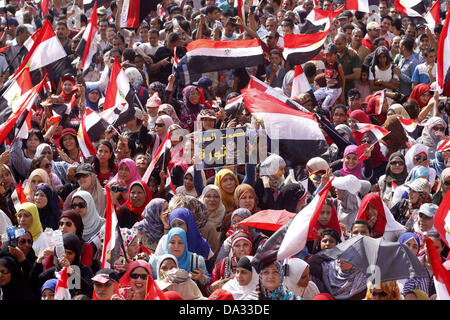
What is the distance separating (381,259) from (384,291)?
25 centimetres

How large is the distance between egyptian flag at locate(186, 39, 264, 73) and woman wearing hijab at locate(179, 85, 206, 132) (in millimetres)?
387

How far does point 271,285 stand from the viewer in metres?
7.96

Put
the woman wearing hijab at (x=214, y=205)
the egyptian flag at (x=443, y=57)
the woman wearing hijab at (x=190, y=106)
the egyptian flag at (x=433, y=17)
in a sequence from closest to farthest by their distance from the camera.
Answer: the woman wearing hijab at (x=214, y=205)
the egyptian flag at (x=443, y=57)
the woman wearing hijab at (x=190, y=106)
the egyptian flag at (x=433, y=17)

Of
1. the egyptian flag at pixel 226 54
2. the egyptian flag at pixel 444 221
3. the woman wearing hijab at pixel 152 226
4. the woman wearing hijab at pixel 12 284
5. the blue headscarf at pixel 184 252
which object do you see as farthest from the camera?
the egyptian flag at pixel 226 54

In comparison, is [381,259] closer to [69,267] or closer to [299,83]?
[69,267]

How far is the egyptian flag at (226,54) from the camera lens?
510 inches

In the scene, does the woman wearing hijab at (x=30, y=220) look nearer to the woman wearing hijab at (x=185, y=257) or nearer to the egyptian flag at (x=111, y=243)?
the egyptian flag at (x=111, y=243)

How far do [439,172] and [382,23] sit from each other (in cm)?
486

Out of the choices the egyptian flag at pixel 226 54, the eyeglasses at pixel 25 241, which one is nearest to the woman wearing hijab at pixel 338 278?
the eyeglasses at pixel 25 241

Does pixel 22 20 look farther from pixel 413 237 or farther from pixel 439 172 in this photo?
pixel 413 237

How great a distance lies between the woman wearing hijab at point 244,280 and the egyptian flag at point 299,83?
186 inches

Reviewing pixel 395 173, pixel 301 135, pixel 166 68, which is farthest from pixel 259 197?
pixel 166 68

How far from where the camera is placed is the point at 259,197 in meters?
10.5

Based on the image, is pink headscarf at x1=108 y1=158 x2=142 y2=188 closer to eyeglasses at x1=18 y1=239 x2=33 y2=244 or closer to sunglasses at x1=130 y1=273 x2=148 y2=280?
eyeglasses at x1=18 y1=239 x2=33 y2=244
